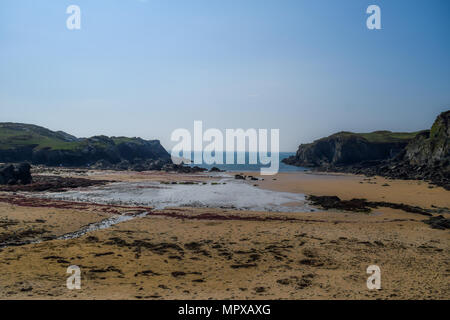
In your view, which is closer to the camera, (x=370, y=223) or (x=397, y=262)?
(x=397, y=262)

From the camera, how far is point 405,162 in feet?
286

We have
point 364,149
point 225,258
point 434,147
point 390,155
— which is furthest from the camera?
point 364,149

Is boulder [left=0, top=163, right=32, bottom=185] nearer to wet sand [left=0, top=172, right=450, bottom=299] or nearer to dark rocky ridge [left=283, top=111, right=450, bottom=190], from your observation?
wet sand [left=0, top=172, right=450, bottom=299]

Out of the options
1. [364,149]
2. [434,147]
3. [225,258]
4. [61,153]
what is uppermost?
[364,149]

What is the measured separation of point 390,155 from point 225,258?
126703 mm

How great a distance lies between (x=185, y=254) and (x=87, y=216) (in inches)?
578

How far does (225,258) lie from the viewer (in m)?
16.4

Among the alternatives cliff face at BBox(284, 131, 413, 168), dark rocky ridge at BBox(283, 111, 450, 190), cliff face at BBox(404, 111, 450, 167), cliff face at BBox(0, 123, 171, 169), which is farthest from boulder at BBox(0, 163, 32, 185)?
cliff face at BBox(284, 131, 413, 168)

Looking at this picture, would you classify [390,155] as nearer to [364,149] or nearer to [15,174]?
[364,149]

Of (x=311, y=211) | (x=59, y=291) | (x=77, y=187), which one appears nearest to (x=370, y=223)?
(x=311, y=211)

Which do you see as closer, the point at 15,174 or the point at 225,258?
the point at 225,258

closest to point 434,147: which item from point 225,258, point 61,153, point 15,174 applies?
point 225,258

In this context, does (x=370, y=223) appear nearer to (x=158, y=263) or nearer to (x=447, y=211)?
(x=447, y=211)
